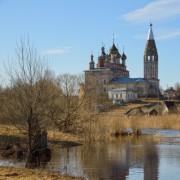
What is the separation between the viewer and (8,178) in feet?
45.0

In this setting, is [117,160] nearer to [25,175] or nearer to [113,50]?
[25,175]

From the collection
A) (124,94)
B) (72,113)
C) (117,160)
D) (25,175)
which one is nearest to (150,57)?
(124,94)

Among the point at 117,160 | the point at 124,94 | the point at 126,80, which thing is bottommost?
the point at 117,160

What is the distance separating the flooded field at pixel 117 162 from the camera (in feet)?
55.5

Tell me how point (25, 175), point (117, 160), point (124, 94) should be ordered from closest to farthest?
point (25, 175) → point (117, 160) → point (124, 94)

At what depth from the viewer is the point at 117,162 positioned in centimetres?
2052

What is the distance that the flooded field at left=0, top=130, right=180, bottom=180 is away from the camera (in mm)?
16911

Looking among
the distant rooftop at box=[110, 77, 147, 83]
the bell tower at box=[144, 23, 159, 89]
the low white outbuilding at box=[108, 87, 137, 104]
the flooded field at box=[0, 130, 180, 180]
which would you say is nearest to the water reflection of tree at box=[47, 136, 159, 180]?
the flooded field at box=[0, 130, 180, 180]

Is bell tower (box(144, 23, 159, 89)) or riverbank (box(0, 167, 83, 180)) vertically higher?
bell tower (box(144, 23, 159, 89))

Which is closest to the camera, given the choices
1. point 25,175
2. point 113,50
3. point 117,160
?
point 25,175

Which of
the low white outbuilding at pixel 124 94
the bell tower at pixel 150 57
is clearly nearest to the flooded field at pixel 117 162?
the low white outbuilding at pixel 124 94

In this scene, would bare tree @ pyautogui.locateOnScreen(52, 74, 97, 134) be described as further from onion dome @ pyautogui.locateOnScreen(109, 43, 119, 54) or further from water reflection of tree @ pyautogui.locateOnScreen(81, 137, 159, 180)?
onion dome @ pyautogui.locateOnScreen(109, 43, 119, 54)

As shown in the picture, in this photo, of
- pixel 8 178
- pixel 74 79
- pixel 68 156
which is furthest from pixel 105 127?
pixel 8 178

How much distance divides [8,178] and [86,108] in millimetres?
22493
